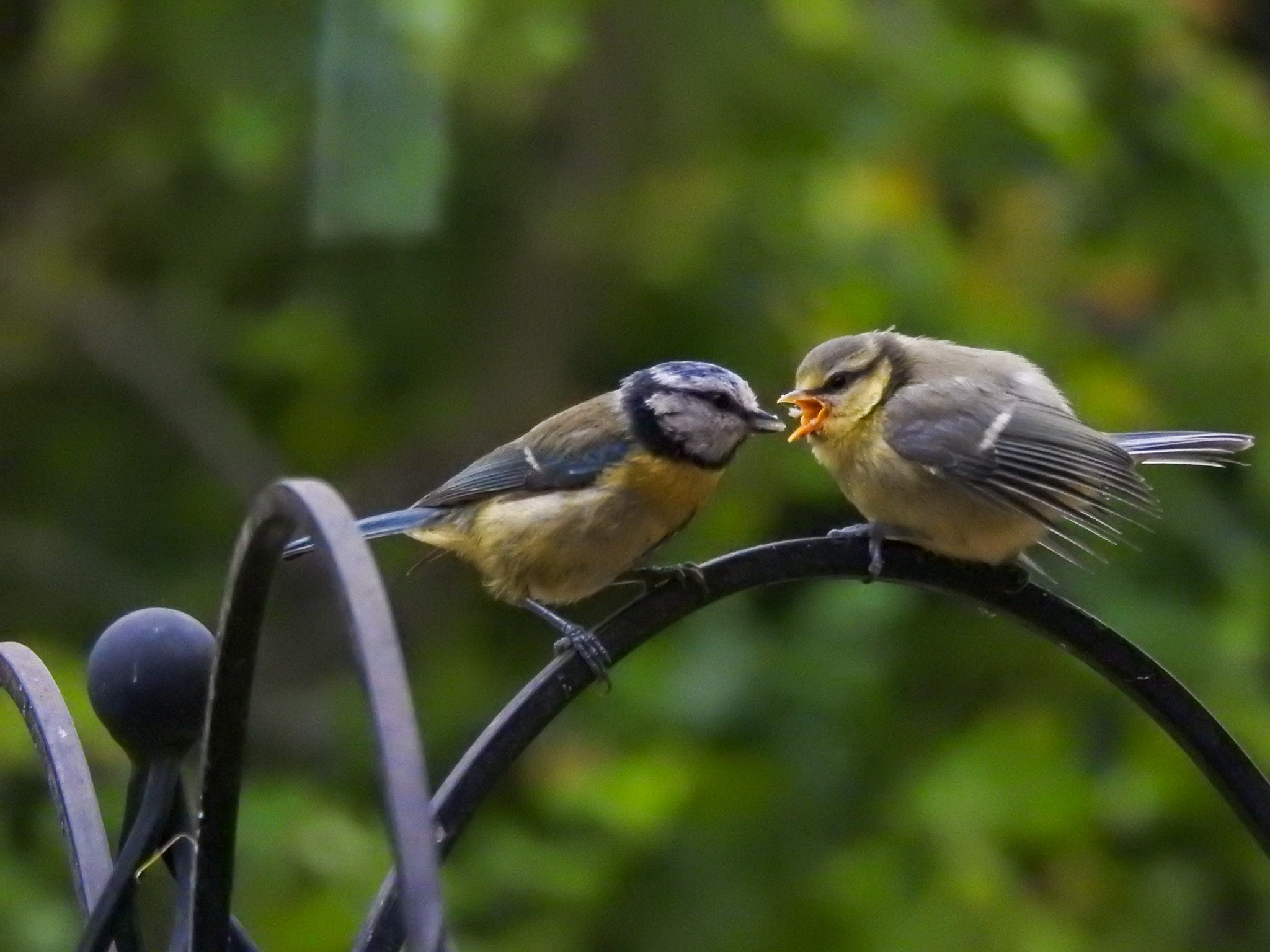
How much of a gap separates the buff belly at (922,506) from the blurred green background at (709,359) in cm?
121

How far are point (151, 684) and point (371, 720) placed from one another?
1.55ft

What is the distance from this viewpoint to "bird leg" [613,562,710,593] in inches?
70.1

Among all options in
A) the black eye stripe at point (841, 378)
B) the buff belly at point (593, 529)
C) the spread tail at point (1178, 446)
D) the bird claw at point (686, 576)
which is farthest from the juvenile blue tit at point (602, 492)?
Result: the spread tail at point (1178, 446)

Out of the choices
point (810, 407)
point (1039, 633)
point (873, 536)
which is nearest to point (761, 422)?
point (810, 407)

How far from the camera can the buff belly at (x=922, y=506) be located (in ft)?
7.89

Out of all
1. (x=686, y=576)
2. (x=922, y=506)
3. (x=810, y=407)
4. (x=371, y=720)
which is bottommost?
(x=922, y=506)

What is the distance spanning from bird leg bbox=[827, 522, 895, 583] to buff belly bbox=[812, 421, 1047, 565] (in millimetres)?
17

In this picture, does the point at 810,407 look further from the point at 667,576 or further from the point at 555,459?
the point at 667,576

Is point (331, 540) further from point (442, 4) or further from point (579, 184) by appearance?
point (579, 184)

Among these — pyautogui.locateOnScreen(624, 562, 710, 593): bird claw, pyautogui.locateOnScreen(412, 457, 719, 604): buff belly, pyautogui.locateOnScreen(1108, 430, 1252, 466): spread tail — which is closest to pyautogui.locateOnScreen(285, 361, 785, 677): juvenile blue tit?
pyautogui.locateOnScreen(412, 457, 719, 604): buff belly

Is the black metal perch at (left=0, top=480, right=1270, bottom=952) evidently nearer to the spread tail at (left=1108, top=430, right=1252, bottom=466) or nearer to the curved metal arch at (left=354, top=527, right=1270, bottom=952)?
the curved metal arch at (left=354, top=527, right=1270, bottom=952)

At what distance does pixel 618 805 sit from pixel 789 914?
603 millimetres

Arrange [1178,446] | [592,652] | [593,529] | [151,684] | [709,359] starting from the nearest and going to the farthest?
[151,684], [592,652], [1178,446], [593,529], [709,359]

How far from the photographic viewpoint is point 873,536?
88.4 inches
